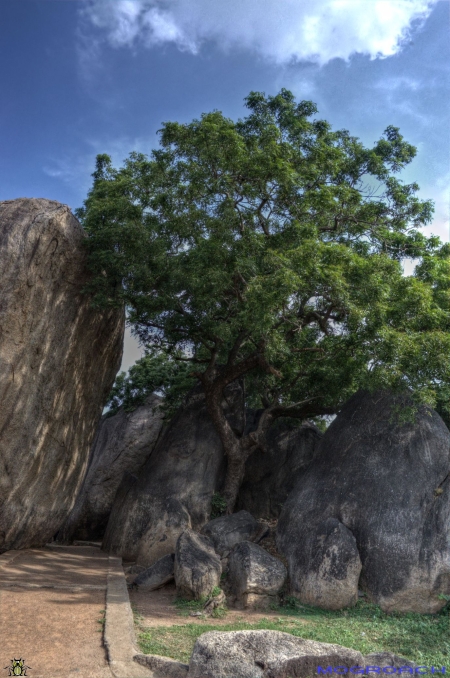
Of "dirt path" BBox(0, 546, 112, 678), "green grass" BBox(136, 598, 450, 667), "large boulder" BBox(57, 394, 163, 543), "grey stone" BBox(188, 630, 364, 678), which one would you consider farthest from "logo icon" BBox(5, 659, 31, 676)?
"large boulder" BBox(57, 394, 163, 543)

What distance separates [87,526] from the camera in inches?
792

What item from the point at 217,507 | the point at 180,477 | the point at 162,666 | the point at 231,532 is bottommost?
the point at 162,666

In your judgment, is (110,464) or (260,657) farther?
(110,464)

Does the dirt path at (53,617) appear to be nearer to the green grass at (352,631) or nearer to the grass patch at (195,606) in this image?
the green grass at (352,631)

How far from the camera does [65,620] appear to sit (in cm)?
752

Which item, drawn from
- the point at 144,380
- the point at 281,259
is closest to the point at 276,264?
the point at 281,259

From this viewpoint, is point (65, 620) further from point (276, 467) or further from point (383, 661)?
point (276, 467)

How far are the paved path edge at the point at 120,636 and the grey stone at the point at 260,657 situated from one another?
648mm

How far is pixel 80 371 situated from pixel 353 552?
26.9 ft

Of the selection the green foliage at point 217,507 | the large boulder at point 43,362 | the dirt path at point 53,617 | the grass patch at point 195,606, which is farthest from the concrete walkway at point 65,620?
the green foliage at point 217,507

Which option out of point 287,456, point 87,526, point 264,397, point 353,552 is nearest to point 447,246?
point 264,397

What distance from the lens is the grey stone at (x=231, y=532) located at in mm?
12312

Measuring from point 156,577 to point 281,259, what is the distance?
6.84 metres

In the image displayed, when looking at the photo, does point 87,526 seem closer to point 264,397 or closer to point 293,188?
point 264,397
